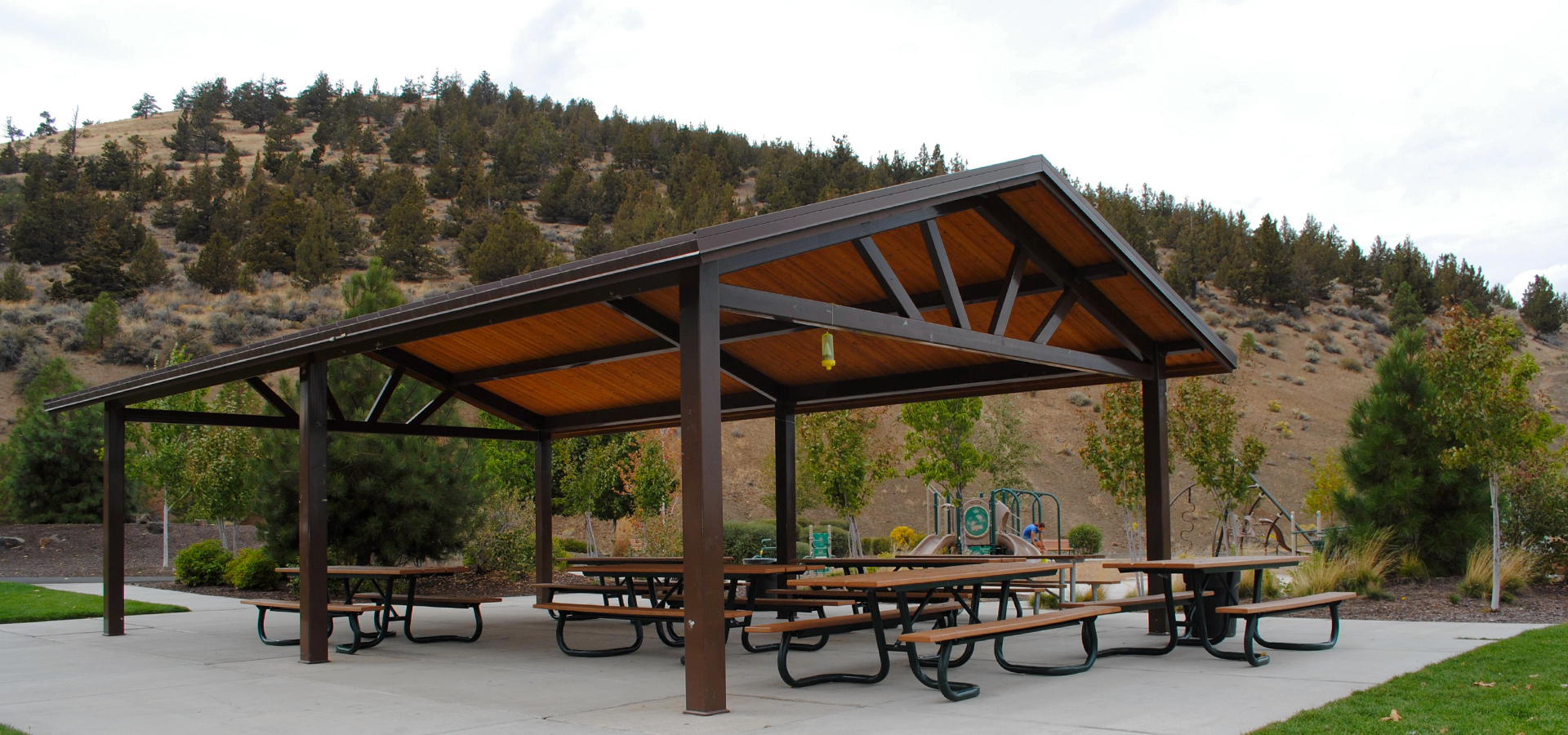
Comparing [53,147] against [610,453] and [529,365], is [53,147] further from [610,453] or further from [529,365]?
[529,365]

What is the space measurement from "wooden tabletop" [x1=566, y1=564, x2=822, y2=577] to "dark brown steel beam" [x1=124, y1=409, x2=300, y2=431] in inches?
125

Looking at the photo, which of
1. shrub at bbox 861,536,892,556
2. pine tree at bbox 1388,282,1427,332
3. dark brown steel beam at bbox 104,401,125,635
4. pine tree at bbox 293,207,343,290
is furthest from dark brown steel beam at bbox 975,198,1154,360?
pine tree at bbox 1388,282,1427,332

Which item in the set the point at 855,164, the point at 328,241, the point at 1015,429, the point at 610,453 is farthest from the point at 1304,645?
the point at 855,164

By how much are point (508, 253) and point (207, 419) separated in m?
32.8

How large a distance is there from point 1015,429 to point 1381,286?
101 feet

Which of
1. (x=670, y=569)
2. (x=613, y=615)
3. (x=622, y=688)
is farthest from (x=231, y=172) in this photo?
(x=622, y=688)

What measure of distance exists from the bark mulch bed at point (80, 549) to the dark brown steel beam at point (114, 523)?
35.0 feet

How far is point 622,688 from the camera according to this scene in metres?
6.83

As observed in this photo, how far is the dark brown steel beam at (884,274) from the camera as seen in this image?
6832mm

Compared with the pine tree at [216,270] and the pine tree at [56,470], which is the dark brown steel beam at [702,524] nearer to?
the pine tree at [56,470]

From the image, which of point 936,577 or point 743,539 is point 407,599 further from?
point 743,539

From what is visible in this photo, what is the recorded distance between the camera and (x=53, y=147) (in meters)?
64.1

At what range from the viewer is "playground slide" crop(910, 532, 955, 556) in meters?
14.7

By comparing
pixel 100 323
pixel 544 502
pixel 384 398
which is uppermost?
pixel 100 323
